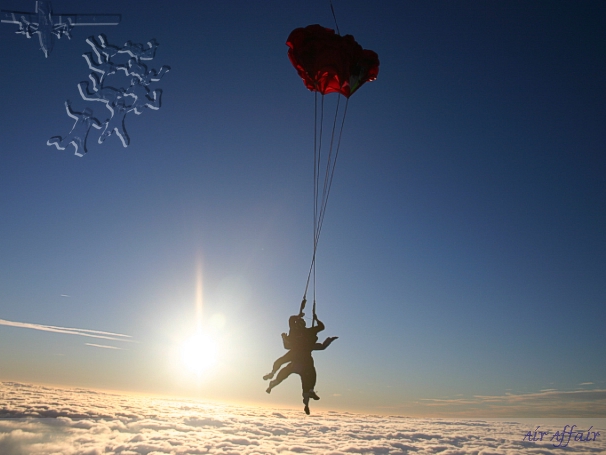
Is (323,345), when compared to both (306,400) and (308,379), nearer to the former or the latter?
(308,379)

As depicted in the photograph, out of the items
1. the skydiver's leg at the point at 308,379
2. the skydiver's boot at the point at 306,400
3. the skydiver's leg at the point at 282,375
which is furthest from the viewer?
the skydiver's leg at the point at 282,375

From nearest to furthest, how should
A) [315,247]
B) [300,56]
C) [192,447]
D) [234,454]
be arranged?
1. [315,247]
2. [300,56]
3. [234,454]
4. [192,447]

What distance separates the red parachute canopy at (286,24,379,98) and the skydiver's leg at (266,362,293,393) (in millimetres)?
9428

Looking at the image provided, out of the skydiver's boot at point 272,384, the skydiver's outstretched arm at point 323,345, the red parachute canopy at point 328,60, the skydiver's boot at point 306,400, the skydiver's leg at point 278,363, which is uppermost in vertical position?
the red parachute canopy at point 328,60

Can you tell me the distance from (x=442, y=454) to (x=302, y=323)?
18634cm

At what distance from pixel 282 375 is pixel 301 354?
0.95 metres

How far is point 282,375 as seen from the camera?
12250mm

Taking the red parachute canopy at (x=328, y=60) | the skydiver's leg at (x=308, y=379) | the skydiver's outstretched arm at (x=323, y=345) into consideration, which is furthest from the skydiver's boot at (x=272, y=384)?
the red parachute canopy at (x=328, y=60)

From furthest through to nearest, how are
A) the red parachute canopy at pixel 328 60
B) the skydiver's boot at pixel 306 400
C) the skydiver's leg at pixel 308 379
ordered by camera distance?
the red parachute canopy at pixel 328 60 → the skydiver's leg at pixel 308 379 → the skydiver's boot at pixel 306 400

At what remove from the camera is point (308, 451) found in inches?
6417

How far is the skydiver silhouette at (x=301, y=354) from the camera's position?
12.0m

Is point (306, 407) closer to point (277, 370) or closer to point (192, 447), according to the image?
point (277, 370)

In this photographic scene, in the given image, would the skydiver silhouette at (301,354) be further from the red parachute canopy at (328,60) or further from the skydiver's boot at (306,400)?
the red parachute canopy at (328,60)

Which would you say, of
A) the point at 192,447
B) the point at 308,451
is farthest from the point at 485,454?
the point at 192,447
